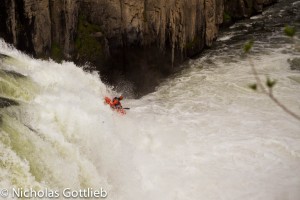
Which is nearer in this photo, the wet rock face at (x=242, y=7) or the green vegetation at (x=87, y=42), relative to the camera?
the green vegetation at (x=87, y=42)

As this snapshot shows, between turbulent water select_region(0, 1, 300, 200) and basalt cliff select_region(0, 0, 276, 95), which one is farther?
basalt cliff select_region(0, 0, 276, 95)

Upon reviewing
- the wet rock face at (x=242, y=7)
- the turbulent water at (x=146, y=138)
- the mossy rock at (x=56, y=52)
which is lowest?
the turbulent water at (x=146, y=138)

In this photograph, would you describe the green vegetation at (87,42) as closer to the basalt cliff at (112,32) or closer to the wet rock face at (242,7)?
the basalt cliff at (112,32)

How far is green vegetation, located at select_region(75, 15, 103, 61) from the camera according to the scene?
493 inches

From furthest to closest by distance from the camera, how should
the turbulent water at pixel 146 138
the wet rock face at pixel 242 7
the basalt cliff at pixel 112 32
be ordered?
the wet rock face at pixel 242 7
the basalt cliff at pixel 112 32
the turbulent water at pixel 146 138

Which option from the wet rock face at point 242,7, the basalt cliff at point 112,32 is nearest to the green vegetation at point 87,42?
the basalt cliff at point 112,32

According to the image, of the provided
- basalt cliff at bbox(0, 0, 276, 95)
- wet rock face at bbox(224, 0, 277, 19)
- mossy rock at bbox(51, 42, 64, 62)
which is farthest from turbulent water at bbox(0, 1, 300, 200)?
wet rock face at bbox(224, 0, 277, 19)

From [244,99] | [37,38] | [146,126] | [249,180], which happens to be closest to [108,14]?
[37,38]

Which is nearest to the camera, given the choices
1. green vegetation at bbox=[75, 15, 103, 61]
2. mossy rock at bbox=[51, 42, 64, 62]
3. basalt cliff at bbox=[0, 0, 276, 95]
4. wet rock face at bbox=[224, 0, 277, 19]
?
basalt cliff at bbox=[0, 0, 276, 95]

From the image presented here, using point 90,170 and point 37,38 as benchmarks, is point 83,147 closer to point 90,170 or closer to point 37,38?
point 90,170

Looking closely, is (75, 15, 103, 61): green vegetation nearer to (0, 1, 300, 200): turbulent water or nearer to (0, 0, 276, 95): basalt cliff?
(0, 0, 276, 95): basalt cliff

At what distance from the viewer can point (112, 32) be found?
1291cm

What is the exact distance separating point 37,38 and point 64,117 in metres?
4.73

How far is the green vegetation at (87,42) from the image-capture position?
12516mm
